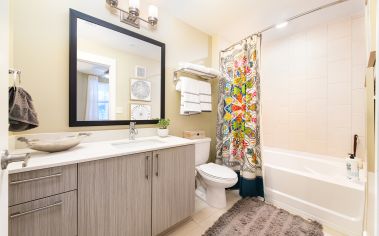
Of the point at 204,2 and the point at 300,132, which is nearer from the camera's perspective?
the point at 204,2

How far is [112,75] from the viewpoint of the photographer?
1.61 m

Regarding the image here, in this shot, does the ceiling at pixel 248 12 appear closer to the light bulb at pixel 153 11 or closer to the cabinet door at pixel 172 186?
the light bulb at pixel 153 11

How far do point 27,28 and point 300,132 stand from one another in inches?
124

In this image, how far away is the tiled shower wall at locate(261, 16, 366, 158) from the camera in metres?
1.97

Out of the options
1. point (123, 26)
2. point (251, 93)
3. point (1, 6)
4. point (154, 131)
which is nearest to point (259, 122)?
point (251, 93)

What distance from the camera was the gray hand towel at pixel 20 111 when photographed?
0.91 metres

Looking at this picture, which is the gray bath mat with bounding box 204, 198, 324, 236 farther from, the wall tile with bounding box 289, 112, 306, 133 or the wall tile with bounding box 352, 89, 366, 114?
the wall tile with bounding box 352, 89, 366, 114

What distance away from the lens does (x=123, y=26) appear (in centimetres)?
170

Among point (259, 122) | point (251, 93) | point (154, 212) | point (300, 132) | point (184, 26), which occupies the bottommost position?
point (154, 212)

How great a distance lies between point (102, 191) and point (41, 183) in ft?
1.08

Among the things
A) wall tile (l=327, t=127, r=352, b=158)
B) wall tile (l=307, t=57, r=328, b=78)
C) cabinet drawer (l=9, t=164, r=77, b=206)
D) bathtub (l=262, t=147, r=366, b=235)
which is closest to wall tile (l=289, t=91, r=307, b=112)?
wall tile (l=307, t=57, r=328, b=78)

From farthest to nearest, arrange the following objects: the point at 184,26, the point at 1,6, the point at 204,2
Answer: the point at 184,26
the point at 204,2
the point at 1,6

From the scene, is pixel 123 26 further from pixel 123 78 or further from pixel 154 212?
pixel 154 212

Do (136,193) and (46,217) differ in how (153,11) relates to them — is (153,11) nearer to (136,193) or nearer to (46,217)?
(136,193)
